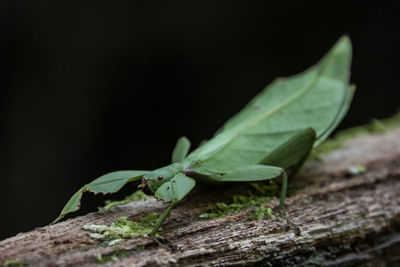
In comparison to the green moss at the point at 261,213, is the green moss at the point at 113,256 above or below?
above

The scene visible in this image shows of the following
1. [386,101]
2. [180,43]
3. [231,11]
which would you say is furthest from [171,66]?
[386,101]

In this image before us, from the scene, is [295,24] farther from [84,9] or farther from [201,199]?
[201,199]

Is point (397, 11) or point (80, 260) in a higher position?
point (397, 11)

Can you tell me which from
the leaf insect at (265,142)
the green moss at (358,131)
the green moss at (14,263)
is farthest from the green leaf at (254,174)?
the green moss at (358,131)

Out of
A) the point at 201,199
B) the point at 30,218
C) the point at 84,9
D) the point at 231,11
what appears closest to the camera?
the point at 201,199

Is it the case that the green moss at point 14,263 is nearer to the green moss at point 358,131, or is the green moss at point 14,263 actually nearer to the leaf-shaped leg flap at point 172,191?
the leaf-shaped leg flap at point 172,191

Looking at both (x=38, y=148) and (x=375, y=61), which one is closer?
(x=38, y=148)
